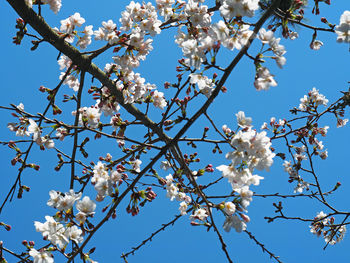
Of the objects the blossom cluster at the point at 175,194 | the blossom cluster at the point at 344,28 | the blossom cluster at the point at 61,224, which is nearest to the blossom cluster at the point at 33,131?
the blossom cluster at the point at 61,224

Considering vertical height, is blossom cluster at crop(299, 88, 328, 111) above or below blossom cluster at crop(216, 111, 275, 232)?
above

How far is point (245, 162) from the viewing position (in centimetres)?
188

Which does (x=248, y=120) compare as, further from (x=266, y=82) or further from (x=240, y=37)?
(x=240, y=37)

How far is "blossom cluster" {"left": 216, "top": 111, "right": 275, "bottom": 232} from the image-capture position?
1.80 metres

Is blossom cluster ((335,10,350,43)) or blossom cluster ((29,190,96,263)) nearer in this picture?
blossom cluster ((335,10,350,43))

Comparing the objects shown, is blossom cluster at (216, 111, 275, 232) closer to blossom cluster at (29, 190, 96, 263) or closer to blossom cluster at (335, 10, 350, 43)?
blossom cluster at (335, 10, 350, 43)

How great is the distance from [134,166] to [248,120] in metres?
1.46

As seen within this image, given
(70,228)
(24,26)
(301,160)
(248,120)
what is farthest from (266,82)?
(301,160)

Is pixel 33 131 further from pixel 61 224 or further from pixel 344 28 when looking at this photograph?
pixel 344 28

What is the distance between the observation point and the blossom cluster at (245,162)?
1800 mm

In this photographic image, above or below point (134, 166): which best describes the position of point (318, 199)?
below

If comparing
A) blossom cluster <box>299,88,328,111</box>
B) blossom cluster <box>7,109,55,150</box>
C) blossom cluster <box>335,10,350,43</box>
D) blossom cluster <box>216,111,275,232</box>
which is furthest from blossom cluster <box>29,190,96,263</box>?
blossom cluster <box>299,88,328,111</box>

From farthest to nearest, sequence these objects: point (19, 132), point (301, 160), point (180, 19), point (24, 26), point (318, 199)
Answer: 1. point (301, 160)
2. point (318, 199)
3. point (180, 19)
4. point (19, 132)
5. point (24, 26)

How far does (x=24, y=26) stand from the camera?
2369 mm
